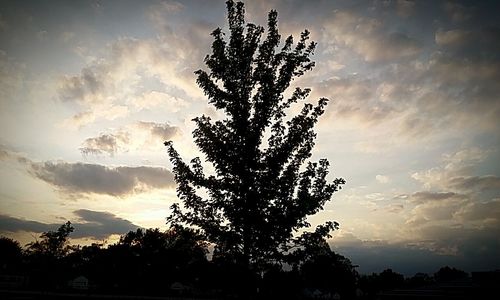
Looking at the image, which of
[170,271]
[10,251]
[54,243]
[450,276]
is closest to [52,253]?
[54,243]

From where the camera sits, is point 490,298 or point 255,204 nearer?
point 490,298

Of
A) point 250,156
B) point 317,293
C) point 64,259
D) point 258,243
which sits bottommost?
point 317,293

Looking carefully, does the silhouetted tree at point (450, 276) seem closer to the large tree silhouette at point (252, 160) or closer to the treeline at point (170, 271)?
the treeline at point (170, 271)

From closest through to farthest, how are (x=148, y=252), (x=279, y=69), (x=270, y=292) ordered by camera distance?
1. (x=270, y=292)
2. (x=279, y=69)
3. (x=148, y=252)

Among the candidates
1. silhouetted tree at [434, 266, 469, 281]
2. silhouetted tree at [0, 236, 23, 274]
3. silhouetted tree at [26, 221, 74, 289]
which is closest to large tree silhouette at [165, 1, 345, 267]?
silhouetted tree at [434, 266, 469, 281]

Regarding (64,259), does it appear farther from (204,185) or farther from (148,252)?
(204,185)

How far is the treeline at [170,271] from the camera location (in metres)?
9.66

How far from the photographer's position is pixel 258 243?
9.29 metres

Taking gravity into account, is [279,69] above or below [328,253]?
above

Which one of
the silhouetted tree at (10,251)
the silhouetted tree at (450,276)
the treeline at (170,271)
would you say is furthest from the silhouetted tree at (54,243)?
the silhouetted tree at (450,276)

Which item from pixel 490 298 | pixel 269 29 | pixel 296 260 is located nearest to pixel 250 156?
pixel 296 260

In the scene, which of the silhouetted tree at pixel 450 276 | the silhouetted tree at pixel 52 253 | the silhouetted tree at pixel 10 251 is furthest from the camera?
the silhouetted tree at pixel 10 251

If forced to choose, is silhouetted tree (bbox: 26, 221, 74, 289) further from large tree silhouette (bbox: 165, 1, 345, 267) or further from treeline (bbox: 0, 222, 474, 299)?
large tree silhouette (bbox: 165, 1, 345, 267)

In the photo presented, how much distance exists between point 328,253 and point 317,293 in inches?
4792
